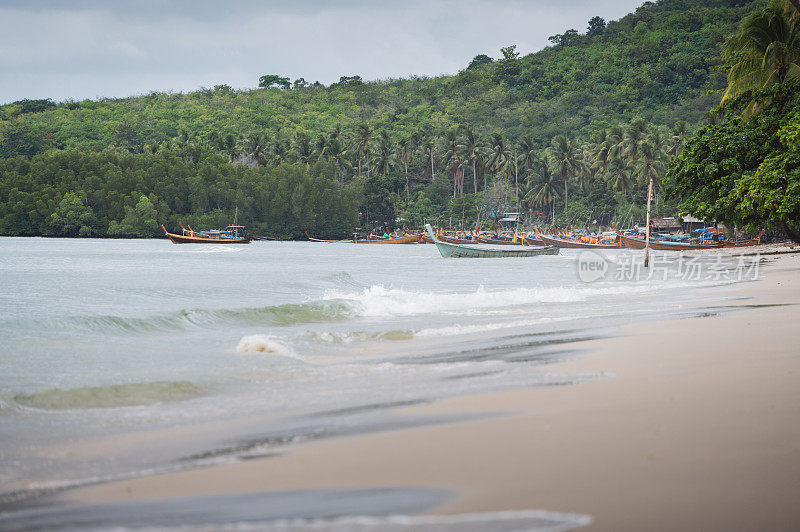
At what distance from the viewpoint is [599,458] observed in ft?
14.2

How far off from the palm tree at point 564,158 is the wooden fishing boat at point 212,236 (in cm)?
4500

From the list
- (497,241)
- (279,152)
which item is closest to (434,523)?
(497,241)

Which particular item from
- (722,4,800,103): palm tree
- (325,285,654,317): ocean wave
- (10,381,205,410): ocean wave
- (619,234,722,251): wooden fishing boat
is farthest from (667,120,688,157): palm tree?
(10,381,205,410): ocean wave

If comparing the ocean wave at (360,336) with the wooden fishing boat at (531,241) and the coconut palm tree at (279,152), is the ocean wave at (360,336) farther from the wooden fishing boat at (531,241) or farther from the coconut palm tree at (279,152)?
the coconut palm tree at (279,152)

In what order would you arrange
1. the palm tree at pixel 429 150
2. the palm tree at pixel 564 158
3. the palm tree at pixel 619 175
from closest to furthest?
1. the palm tree at pixel 619 175
2. the palm tree at pixel 564 158
3. the palm tree at pixel 429 150

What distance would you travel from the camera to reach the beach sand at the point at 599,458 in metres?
3.63

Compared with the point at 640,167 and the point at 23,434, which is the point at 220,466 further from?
the point at 640,167

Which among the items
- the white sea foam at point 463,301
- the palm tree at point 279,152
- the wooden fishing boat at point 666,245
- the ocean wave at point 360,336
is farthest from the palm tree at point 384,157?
the ocean wave at point 360,336

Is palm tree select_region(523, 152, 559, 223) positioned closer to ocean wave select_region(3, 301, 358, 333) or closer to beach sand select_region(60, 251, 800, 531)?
ocean wave select_region(3, 301, 358, 333)

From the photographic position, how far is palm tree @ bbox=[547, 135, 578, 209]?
10456 cm

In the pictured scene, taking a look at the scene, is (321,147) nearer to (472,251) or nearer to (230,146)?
(230,146)

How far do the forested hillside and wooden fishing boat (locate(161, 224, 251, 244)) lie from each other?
11.4ft

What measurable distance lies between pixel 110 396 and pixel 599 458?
5.36 m

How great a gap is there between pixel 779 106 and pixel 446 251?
30.4 m
